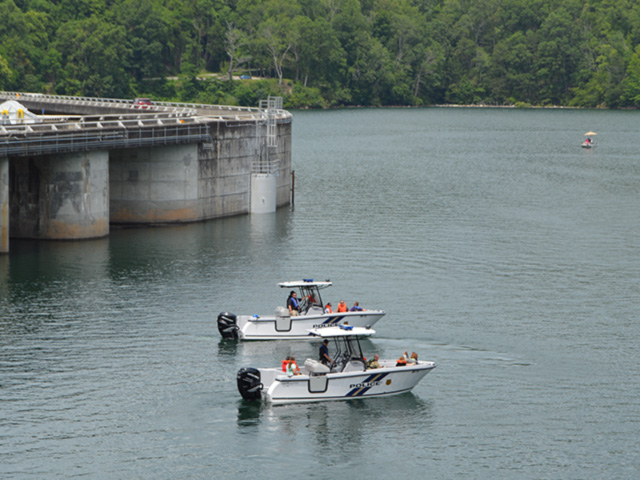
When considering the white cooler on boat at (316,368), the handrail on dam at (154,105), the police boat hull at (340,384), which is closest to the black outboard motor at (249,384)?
the police boat hull at (340,384)

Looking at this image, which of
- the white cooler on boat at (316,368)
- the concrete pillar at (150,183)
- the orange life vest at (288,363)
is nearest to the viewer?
the white cooler on boat at (316,368)

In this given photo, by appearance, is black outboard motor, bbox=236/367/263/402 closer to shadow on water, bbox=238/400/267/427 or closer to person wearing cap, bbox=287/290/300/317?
shadow on water, bbox=238/400/267/427

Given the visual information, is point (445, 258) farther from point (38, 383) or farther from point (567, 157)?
point (567, 157)

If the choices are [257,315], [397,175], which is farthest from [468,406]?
[397,175]

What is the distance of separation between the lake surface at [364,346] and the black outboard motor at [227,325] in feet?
2.09

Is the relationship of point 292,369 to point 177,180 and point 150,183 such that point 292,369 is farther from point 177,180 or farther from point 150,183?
point 150,183

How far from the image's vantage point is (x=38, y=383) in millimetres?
54156

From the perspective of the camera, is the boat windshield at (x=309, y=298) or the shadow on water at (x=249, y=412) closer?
the shadow on water at (x=249, y=412)

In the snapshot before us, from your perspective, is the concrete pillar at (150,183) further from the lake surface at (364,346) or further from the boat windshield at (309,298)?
the boat windshield at (309,298)

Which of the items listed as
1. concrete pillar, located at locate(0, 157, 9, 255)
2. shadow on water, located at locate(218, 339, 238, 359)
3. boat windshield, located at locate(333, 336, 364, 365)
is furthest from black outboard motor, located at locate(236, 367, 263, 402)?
concrete pillar, located at locate(0, 157, 9, 255)

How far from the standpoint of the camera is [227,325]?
61938 millimetres

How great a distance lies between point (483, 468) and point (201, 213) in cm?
5821

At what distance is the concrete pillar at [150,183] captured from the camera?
96.7 metres

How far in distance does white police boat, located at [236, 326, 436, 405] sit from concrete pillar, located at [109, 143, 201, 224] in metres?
45.0
